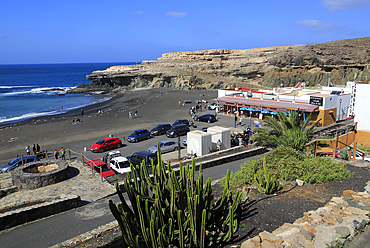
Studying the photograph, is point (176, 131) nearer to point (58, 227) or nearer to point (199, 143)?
point (199, 143)

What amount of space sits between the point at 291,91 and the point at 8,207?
4003 cm

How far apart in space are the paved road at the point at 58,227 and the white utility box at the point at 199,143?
10.2 meters

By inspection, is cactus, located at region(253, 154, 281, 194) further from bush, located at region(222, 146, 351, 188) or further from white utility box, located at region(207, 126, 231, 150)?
white utility box, located at region(207, 126, 231, 150)

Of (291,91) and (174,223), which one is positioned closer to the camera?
(174,223)

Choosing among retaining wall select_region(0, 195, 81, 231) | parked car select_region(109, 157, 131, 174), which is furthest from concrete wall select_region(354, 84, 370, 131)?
retaining wall select_region(0, 195, 81, 231)

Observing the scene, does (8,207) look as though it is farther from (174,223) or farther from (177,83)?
(177,83)

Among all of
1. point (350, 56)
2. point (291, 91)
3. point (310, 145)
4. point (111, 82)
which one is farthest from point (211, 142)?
point (350, 56)

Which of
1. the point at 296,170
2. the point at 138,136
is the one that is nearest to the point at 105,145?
the point at 138,136

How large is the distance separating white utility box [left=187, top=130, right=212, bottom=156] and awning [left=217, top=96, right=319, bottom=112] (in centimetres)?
1668

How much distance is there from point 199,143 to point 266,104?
1883cm

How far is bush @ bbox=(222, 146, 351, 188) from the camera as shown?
10.2 meters

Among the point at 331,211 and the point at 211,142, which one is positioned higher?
the point at 331,211

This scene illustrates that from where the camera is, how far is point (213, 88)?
82.0 metres

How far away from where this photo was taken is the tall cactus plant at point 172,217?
5.87 metres
